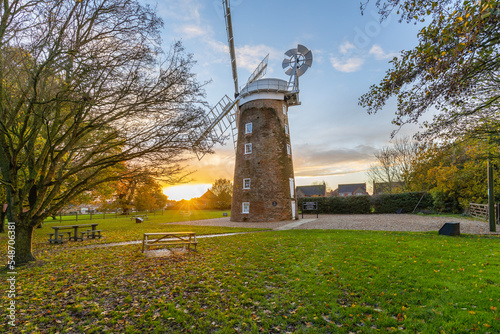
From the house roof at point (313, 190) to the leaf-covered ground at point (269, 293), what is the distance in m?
65.9

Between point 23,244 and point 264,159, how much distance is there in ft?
55.0

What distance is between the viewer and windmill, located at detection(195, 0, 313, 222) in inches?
864

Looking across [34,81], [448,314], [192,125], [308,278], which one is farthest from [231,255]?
[34,81]

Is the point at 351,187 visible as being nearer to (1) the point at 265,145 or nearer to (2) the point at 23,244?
(1) the point at 265,145

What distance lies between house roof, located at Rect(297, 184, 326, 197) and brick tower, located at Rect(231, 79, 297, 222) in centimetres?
5219

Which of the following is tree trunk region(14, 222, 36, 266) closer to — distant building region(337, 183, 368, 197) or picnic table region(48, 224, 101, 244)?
picnic table region(48, 224, 101, 244)

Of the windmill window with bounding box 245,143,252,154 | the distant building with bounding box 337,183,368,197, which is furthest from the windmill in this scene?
the distant building with bounding box 337,183,368,197

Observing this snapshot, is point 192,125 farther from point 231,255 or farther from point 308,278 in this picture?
point 308,278

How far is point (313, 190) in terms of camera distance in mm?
75625

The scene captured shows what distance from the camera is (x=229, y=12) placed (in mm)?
21500

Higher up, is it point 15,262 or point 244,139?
point 244,139

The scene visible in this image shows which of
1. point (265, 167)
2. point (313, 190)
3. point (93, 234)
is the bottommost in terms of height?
point (93, 234)

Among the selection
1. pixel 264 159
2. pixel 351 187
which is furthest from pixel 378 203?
pixel 351 187

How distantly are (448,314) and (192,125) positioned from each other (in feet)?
25.9
